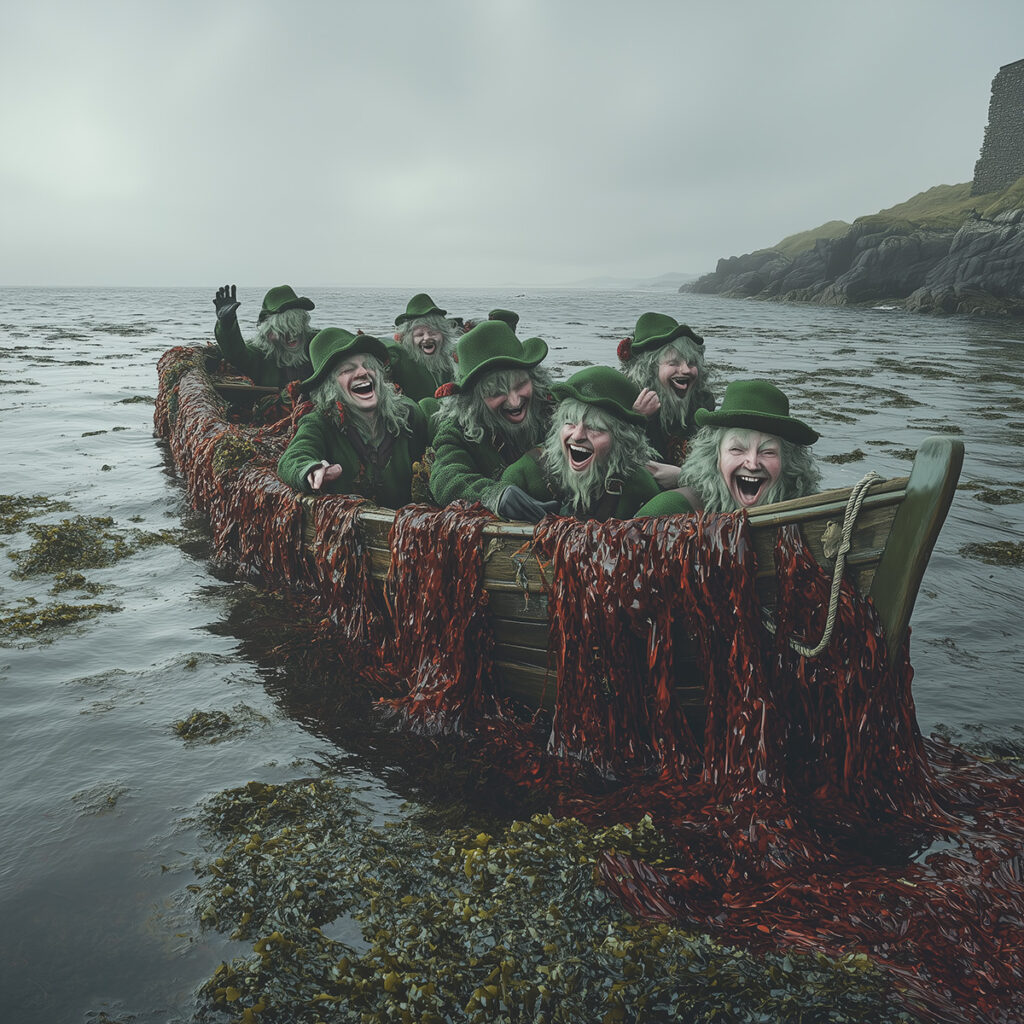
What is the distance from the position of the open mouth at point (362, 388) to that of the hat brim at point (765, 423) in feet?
9.94

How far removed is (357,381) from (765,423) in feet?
11.1

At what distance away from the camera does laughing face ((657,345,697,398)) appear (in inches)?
252

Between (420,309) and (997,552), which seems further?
(420,309)

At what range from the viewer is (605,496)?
15.4ft

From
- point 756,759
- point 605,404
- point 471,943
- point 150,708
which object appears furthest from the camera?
point 150,708

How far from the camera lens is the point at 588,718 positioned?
416 cm

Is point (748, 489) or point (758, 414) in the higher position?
point (758, 414)

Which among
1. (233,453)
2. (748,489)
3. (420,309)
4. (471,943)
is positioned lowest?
(471,943)

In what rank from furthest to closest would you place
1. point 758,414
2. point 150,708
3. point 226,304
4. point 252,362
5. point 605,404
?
point 252,362
point 226,304
point 150,708
point 605,404
point 758,414

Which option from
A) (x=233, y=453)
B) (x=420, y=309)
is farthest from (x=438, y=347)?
(x=233, y=453)

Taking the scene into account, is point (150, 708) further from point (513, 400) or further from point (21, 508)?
point (21, 508)

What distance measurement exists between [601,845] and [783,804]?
33.6 inches

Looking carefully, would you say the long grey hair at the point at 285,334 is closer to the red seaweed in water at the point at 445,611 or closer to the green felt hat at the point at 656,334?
the green felt hat at the point at 656,334

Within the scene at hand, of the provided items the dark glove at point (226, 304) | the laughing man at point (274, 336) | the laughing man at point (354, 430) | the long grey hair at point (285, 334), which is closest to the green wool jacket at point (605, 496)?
the laughing man at point (354, 430)
